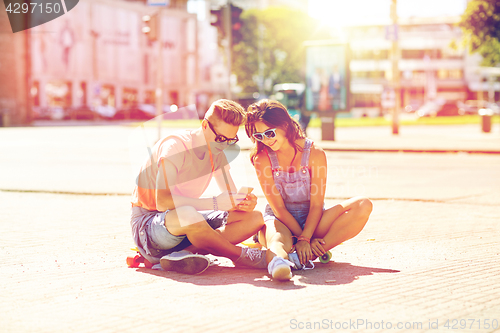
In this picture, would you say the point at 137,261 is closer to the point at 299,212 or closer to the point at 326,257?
the point at 299,212

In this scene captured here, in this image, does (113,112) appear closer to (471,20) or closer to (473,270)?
(471,20)

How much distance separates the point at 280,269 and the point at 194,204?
2.53 ft

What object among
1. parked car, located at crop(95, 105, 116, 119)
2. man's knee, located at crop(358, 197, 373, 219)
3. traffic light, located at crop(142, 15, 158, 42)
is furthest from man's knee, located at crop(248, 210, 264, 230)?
parked car, located at crop(95, 105, 116, 119)

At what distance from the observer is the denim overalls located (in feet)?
16.5

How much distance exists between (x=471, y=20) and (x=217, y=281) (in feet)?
74.5

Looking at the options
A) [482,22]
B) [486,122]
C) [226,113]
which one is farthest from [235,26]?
[486,122]

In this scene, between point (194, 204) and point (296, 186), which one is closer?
point (194, 204)

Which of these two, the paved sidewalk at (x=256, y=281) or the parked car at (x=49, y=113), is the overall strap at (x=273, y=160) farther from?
the parked car at (x=49, y=113)

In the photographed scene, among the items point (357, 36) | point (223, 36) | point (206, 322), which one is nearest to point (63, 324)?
point (206, 322)

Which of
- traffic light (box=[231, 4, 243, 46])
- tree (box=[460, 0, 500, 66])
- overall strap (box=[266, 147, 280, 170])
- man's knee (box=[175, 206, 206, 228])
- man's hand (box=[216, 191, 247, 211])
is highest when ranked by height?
tree (box=[460, 0, 500, 66])

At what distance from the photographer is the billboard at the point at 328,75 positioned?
23.3 meters

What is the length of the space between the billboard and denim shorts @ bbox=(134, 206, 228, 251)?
19077 millimetres

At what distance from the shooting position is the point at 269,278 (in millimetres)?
4559

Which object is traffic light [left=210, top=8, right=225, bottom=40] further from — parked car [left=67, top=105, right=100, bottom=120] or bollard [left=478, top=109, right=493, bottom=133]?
parked car [left=67, top=105, right=100, bottom=120]
